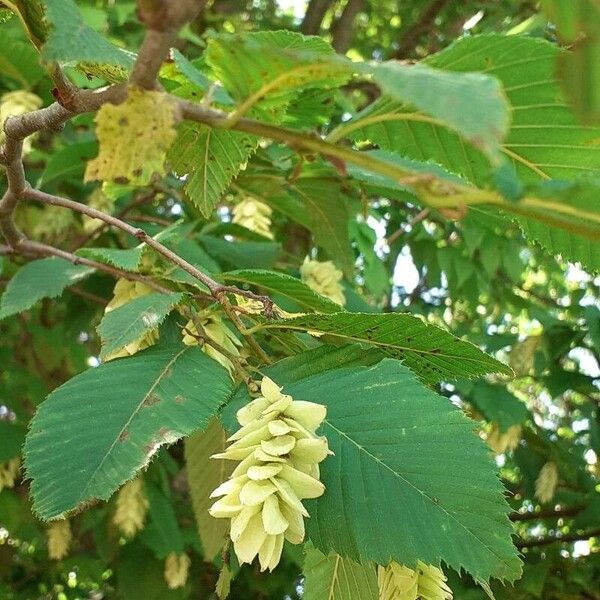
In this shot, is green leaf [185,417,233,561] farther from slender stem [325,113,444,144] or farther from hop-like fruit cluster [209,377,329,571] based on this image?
slender stem [325,113,444,144]

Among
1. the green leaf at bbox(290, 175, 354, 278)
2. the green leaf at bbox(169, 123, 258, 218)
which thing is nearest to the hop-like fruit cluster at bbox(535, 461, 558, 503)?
the green leaf at bbox(290, 175, 354, 278)

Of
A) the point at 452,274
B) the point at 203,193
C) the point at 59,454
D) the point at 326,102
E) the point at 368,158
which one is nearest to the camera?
the point at 368,158

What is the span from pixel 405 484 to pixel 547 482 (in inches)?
73.6

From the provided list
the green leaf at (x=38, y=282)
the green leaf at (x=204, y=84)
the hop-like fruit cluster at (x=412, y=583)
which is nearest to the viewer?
the green leaf at (x=204, y=84)

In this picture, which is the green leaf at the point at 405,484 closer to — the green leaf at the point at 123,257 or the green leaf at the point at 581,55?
the green leaf at the point at 123,257

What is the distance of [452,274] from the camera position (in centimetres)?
290

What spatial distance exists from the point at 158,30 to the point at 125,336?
50cm

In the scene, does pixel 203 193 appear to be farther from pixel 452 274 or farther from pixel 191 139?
pixel 452 274

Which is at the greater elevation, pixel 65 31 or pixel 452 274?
pixel 65 31

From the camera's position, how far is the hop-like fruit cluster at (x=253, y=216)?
1837mm

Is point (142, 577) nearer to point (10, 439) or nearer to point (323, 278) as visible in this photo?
point (10, 439)

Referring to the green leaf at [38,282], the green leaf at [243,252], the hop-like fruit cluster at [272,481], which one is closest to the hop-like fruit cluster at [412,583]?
the hop-like fruit cluster at [272,481]

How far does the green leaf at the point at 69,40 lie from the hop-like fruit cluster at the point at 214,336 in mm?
397

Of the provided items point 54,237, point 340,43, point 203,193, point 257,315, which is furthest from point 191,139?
point 340,43
